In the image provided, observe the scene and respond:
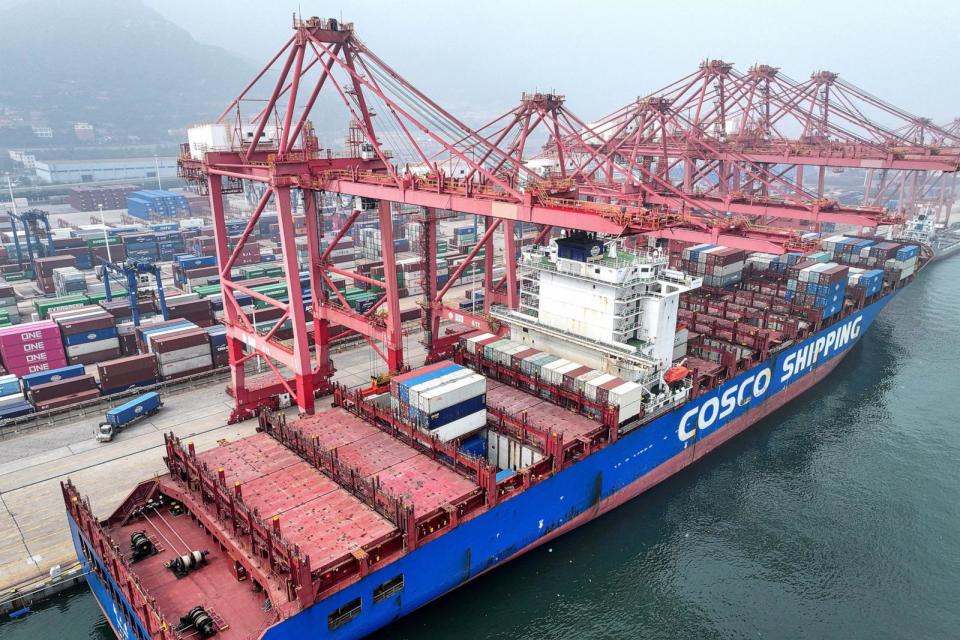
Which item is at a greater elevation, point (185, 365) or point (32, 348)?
point (32, 348)

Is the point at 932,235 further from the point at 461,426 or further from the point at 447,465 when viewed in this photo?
the point at 447,465

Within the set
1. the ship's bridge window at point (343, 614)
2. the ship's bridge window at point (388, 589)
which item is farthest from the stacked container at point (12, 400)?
the ship's bridge window at point (388, 589)

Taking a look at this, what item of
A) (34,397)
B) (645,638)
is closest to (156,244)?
(34,397)

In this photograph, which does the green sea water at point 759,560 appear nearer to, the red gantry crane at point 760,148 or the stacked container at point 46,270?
the red gantry crane at point 760,148

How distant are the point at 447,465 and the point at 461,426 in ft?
7.86

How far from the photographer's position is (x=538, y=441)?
25.7 metres

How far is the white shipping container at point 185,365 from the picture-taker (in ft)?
132

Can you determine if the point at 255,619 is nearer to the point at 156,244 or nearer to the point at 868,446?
the point at 868,446

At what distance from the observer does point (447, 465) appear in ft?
78.8

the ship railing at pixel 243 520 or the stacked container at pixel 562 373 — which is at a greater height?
the stacked container at pixel 562 373

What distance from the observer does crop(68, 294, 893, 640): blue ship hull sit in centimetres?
1934

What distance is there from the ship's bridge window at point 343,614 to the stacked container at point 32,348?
3438 cm

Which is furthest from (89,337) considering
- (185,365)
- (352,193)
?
(352,193)

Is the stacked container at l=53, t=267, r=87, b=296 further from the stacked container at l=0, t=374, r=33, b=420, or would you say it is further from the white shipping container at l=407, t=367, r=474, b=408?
the white shipping container at l=407, t=367, r=474, b=408
